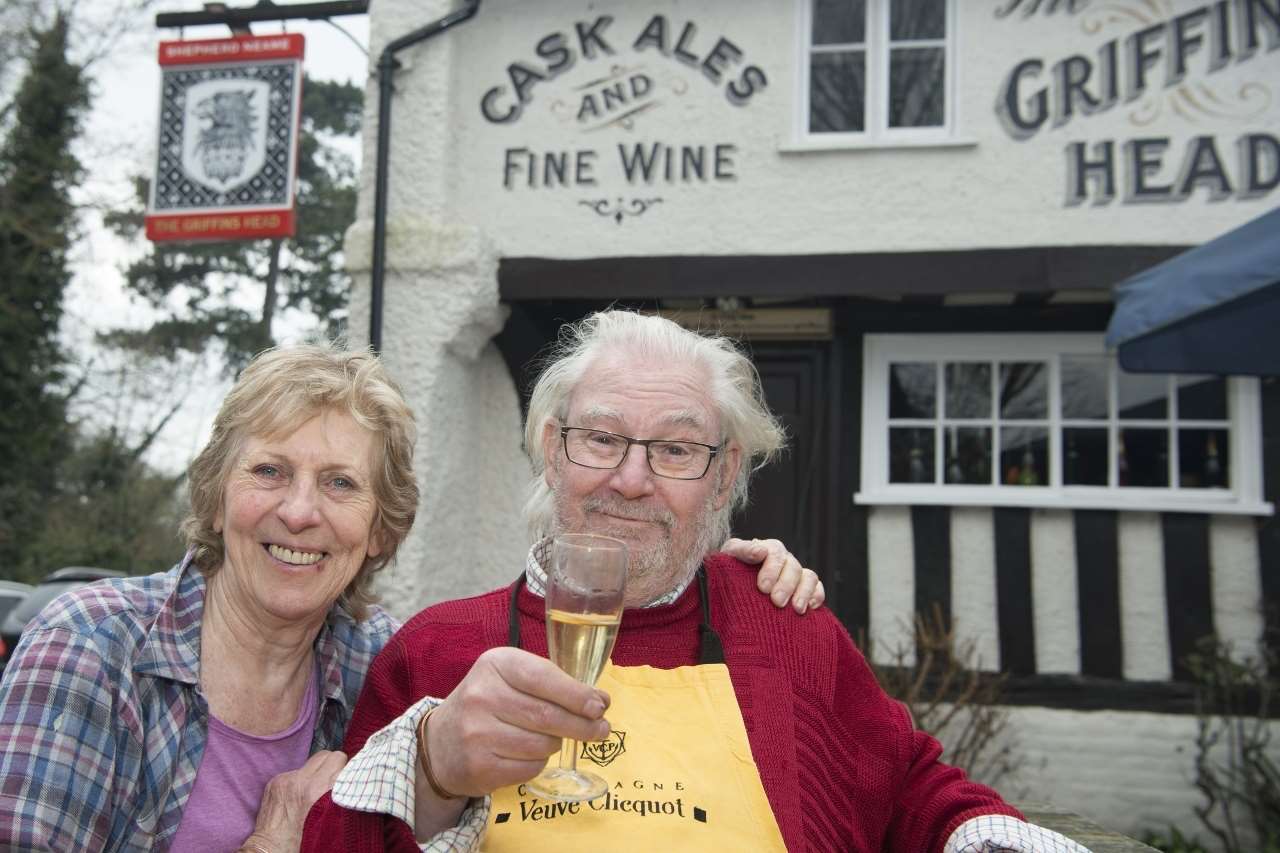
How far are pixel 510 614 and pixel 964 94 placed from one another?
4.40 meters

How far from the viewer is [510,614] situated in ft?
5.96

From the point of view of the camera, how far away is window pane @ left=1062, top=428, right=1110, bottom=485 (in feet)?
17.0

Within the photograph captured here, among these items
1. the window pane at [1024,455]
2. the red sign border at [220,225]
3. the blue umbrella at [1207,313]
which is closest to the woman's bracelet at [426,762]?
the blue umbrella at [1207,313]

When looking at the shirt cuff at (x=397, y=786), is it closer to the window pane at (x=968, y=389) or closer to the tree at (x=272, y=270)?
the window pane at (x=968, y=389)

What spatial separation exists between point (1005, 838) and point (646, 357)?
108cm

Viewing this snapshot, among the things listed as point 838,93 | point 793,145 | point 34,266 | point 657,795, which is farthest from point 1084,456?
point 34,266

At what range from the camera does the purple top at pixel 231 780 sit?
5.49 feet

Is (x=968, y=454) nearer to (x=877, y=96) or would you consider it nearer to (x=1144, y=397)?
(x=1144, y=397)

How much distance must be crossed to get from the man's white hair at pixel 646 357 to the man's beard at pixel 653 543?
0.45ft

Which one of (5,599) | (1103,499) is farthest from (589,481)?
(5,599)

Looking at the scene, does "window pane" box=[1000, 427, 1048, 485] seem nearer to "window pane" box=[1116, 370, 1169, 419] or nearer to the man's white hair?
"window pane" box=[1116, 370, 1169, 419]

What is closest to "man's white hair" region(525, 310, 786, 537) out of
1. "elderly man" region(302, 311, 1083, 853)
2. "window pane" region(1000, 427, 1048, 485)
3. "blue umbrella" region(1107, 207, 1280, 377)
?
"elderly man" region(302, 311, 1083, 853)

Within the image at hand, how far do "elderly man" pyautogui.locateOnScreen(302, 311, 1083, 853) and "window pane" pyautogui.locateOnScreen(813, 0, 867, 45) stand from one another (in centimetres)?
395

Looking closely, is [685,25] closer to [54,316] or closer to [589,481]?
[589,481]
